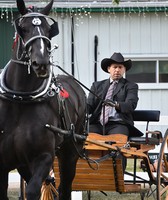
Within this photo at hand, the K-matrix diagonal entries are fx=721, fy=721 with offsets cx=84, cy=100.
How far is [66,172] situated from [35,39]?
2.36 metres

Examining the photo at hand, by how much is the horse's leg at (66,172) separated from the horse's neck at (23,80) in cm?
163

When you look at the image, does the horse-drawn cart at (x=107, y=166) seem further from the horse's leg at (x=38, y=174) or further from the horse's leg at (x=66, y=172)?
the horse's leg at (x=38, y=174)

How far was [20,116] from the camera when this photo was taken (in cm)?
684

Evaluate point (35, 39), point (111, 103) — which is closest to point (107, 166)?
point (111, 103)

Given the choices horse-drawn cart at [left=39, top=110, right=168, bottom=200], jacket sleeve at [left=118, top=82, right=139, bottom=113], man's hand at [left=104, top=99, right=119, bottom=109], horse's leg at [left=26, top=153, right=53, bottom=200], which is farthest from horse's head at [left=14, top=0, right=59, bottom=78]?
jacket sleeve at [left=118, top=82, right=139, bottom=113]

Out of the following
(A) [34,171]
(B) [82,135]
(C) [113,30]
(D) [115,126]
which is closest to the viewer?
(A) [34,171]

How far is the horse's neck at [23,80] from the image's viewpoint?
686cm

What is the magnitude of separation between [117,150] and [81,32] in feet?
25.8

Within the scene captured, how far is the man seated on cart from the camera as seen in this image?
8930mm

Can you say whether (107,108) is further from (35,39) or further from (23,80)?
(35,39)

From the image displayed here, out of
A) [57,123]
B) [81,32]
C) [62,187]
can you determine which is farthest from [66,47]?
[57,123]

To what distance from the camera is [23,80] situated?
271 inches

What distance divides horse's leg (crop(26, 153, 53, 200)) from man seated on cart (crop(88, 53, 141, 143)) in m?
2.00

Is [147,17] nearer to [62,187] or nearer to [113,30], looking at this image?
[113,30]
